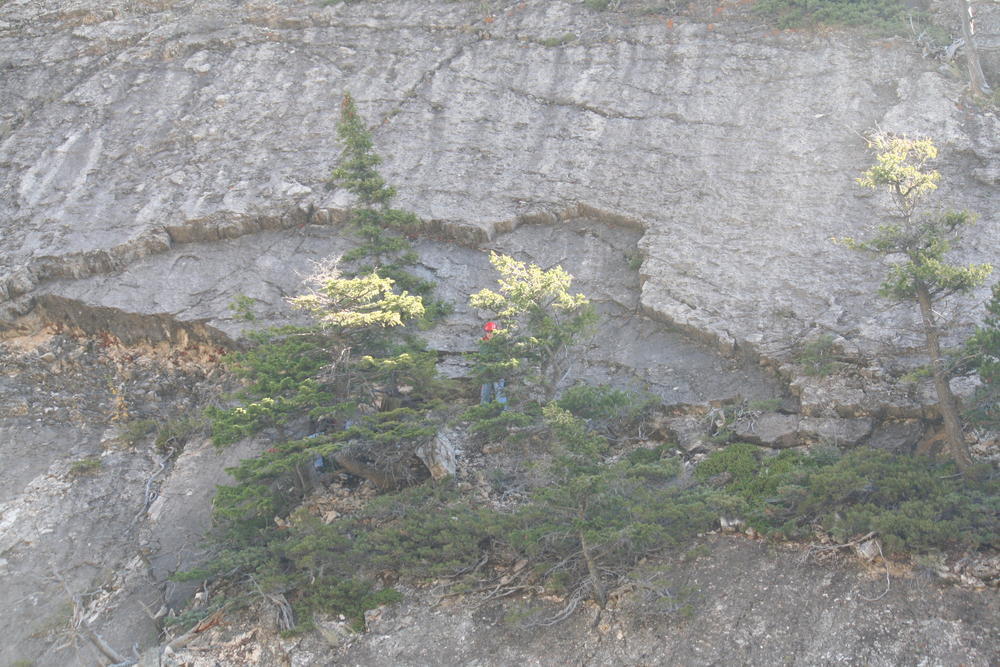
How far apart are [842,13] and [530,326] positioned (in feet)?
43.6

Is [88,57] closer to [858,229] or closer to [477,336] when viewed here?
[477,336]

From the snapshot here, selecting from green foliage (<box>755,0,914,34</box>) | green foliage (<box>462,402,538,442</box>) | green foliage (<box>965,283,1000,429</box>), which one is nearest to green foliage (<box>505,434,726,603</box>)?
green foliage (<box>462,402,538,442</box>)

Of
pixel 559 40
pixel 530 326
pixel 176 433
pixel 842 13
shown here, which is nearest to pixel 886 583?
pixel 530 326

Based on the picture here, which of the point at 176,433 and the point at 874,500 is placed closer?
the point at 874,500

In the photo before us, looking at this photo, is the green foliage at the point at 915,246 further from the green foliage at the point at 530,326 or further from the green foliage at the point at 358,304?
the green foliage at the point at 358,304

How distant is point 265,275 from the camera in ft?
65.1

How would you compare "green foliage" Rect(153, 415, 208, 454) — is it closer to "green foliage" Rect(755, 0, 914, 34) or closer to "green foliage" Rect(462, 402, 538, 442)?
"green foliage" Rect(462, 402, 538, 442)

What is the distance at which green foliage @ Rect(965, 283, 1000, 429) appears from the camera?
39.5 feet

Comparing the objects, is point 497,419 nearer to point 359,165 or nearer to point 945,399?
point 359,165

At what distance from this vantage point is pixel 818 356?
15508 millimetres

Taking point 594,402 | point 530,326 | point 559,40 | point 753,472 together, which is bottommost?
point 753,472

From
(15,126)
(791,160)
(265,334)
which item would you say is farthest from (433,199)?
(15,126)

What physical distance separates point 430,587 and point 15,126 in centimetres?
1829

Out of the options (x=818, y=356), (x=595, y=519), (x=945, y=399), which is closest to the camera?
(x=595, y=519)
